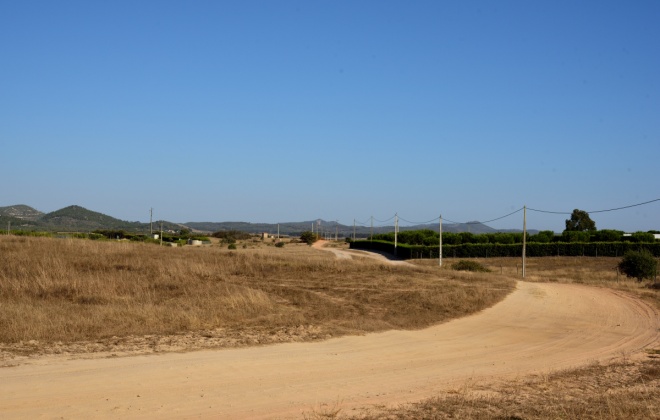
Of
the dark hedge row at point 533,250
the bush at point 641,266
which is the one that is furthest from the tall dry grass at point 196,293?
the dark hedge row at point 533,250

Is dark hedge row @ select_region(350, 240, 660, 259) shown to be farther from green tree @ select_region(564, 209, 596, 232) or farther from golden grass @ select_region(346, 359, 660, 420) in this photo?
golden grass @ select_region(346, 359, 660, 420)

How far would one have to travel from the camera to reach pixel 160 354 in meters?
13.2

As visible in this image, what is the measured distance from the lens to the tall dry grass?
1639 cm

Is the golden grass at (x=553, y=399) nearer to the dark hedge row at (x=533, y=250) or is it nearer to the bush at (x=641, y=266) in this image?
the bush at (x=641, y=266)

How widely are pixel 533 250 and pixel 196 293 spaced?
57969mm

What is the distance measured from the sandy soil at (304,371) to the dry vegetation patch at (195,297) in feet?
5.27

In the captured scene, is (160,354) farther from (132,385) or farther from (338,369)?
(338,369)

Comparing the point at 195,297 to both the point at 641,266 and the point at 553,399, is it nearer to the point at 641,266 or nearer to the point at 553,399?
the point at 553,399

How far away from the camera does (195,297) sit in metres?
20.7

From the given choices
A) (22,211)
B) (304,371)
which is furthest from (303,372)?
(22,211)

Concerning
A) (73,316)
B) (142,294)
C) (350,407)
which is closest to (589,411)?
(350,407)

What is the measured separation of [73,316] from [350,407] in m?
9.83

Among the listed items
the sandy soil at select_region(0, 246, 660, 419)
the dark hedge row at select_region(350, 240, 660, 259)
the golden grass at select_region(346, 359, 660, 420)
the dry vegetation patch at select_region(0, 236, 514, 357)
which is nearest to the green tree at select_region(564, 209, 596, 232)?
the dark hedge row at select_region(350, 240, 660, 259)

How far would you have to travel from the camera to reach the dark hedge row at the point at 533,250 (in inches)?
2724
